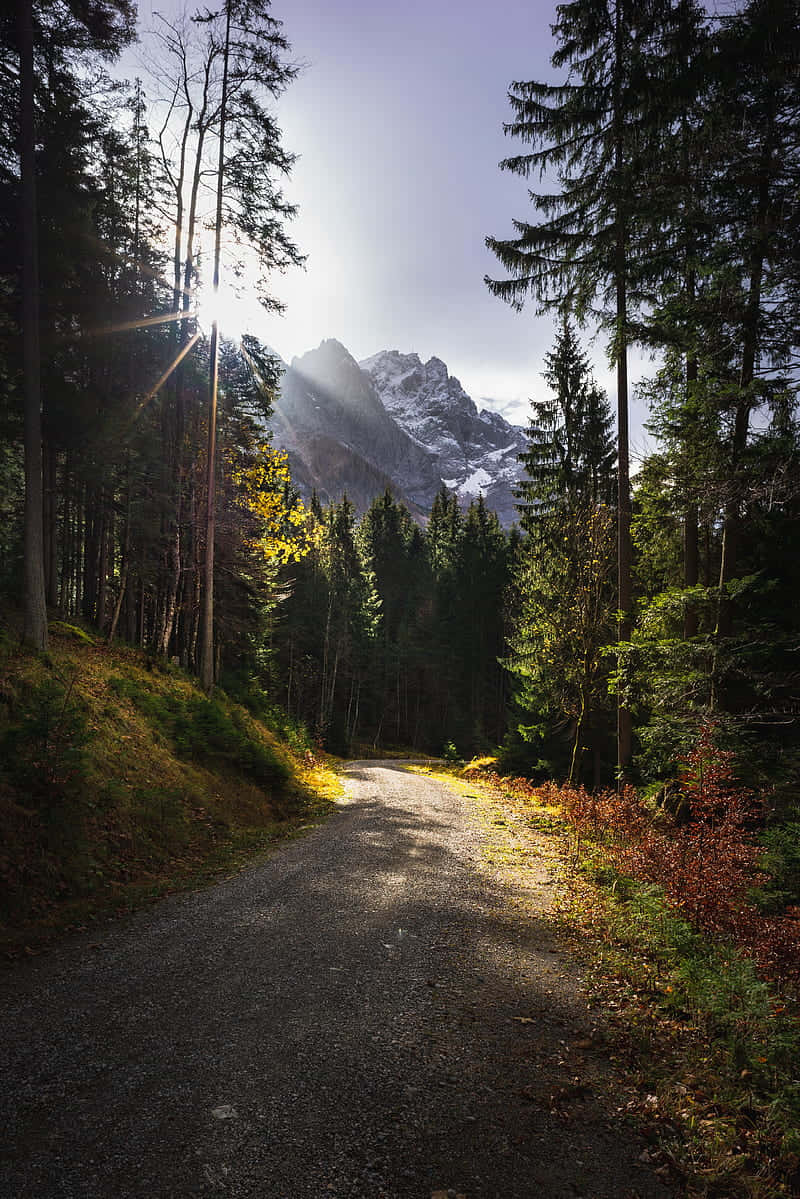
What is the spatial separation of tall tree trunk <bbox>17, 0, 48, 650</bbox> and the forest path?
21.4 feet

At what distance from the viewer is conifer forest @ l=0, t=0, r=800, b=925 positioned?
28.7ft

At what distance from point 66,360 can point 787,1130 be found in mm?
18449

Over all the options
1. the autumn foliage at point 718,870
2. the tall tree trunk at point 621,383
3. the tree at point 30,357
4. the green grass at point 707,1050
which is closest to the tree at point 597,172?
the tall tree trunk at point 621,383

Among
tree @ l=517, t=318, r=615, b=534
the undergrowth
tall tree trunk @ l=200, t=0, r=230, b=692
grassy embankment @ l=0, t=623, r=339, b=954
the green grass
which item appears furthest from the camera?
tree @ l=517, t=318, r=615, b=534

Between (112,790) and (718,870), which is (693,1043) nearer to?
(718,870)

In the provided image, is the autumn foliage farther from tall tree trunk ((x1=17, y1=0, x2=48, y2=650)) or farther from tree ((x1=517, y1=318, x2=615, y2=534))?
tree ((x1=517, y1=318, x2=615, y2=534))

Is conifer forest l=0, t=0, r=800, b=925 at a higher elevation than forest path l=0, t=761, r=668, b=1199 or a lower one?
higher

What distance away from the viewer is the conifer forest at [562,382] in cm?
874

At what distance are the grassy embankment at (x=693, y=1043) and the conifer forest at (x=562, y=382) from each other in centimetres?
246

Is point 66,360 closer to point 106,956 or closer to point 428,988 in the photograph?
point 106,956

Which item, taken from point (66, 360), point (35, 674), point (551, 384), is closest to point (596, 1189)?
point (35, 674)

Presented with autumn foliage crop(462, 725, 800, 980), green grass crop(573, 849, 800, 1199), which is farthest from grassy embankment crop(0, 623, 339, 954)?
autumn foliage crop(462, 725, 800, 980)

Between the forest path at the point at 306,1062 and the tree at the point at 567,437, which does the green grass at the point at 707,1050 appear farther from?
the tree at the point at 567,437

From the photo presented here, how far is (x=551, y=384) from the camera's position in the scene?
21547 millimetres
